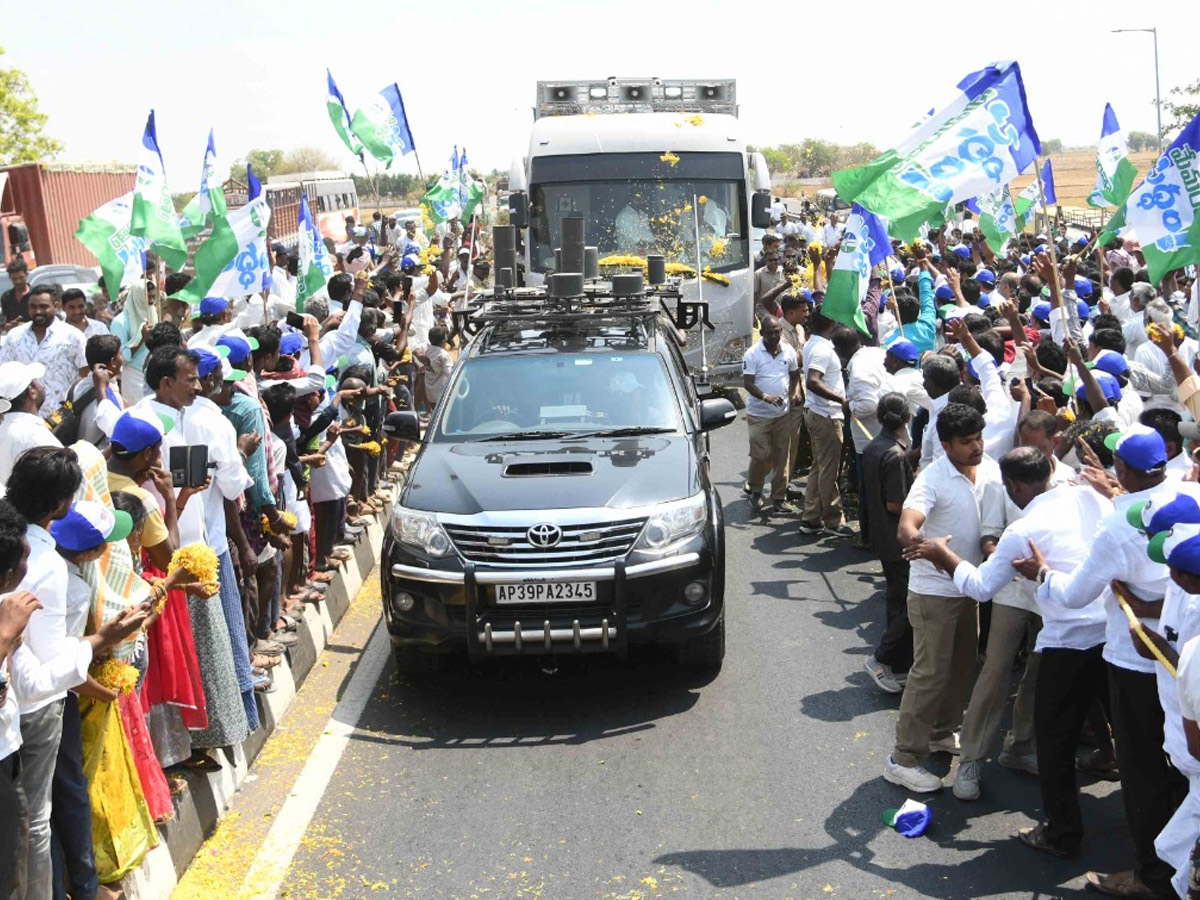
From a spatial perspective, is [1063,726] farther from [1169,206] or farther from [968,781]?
[1169,206]

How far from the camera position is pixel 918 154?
8578 mm

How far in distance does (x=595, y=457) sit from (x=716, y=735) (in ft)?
5.94

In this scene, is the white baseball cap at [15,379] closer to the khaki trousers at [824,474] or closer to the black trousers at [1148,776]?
the black trousers at [1148,776]

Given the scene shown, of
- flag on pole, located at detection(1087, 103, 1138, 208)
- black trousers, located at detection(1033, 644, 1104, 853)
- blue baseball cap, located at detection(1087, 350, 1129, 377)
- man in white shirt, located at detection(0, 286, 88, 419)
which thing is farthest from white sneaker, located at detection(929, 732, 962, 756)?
flag on pole, located at detection(1087, 103, 1138, 208)

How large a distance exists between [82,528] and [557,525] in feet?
10.4

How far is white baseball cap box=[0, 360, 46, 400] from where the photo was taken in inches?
273

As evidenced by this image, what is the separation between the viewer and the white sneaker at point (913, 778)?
21.3ft

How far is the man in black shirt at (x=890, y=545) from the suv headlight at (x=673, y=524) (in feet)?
3.67

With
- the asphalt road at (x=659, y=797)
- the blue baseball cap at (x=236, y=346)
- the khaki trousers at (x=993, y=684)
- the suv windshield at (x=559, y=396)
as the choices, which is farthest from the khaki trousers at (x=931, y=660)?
the blue baseball cap at (x=236, y=346)

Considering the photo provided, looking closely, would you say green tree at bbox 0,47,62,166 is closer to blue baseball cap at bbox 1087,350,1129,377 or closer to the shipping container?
the shipping container

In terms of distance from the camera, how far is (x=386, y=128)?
55.4 ft

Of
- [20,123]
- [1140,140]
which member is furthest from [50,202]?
[1140,140]

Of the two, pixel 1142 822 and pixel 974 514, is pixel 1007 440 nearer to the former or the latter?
pixel 974 514

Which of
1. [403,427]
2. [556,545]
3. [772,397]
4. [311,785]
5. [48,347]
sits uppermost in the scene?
[48,347]
